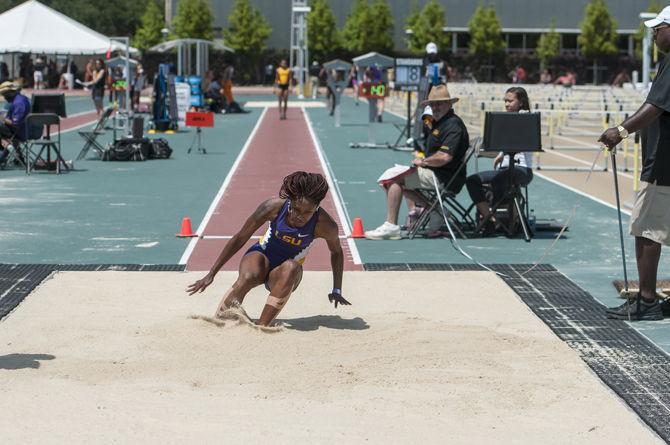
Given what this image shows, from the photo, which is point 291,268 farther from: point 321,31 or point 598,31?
point 598,31

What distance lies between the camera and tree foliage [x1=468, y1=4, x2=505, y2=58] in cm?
8412

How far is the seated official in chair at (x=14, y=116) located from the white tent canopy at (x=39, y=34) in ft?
28.2

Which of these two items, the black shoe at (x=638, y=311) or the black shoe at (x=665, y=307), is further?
the black shoe at (x=665, y=307)

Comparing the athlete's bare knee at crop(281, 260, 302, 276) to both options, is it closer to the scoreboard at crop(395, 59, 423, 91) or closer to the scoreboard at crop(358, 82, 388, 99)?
the scoreboard at crop(395, 59, 423, 91)

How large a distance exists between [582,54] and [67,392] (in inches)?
3326

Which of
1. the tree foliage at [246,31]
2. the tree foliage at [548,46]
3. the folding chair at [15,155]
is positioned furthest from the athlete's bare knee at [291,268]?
the tree foliage at [548,46]

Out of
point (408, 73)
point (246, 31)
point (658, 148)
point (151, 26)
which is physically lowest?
point (658, 148)

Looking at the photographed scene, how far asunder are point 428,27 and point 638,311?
7597cm

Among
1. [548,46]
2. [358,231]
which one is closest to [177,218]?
[358,231]

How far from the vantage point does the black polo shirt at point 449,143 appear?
12703mm

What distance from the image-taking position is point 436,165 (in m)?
12.7

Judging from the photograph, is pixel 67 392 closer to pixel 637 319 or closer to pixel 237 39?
pixel 637 319

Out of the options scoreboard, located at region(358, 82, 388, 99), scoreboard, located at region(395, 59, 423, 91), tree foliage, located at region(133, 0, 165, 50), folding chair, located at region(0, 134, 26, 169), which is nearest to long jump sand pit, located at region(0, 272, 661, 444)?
folding chair, located at region(0, 134, 26, 169)

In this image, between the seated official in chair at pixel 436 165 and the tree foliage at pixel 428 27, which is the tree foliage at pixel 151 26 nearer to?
the tree foliage at pixel 428 27
